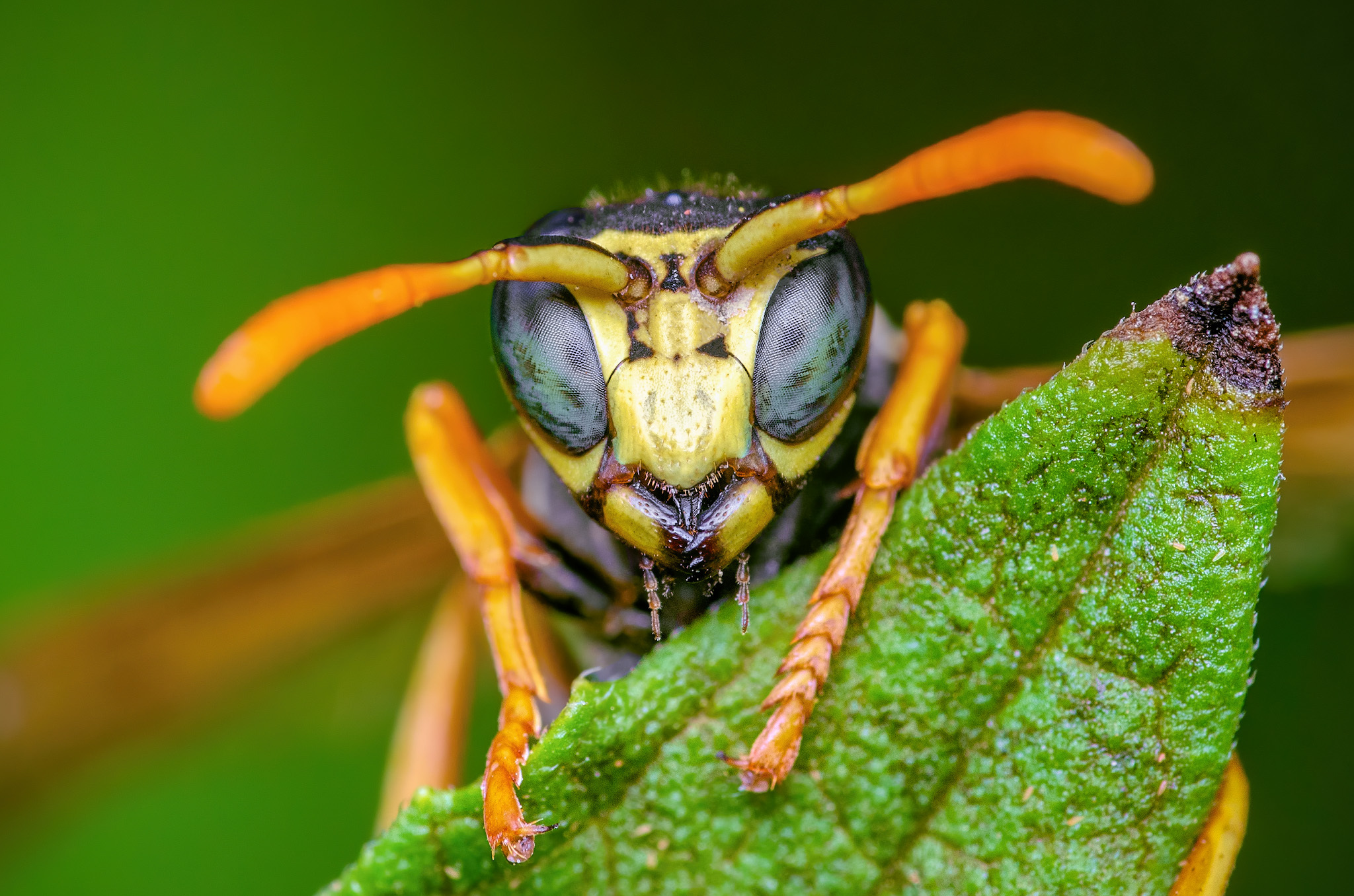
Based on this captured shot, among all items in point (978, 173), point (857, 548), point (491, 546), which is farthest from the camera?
point (491, 546)

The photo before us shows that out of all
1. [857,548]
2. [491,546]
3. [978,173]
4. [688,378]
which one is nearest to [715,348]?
[688,378]

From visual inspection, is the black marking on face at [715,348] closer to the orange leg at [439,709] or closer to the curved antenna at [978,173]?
the curved antenna at [978,173]

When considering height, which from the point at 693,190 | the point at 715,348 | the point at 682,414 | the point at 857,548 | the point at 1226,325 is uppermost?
the point at 693,190

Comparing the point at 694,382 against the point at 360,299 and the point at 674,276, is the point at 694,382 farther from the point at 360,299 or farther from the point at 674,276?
the point at 360,299

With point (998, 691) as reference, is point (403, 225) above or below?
above

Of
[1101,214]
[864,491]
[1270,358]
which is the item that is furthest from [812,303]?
[1101,214]

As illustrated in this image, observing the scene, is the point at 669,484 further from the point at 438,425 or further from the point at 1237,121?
the point at 1237,121

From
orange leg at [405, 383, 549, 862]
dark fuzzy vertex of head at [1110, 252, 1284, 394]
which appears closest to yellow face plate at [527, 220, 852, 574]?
orange leg at [405, 383, 549, 862]
